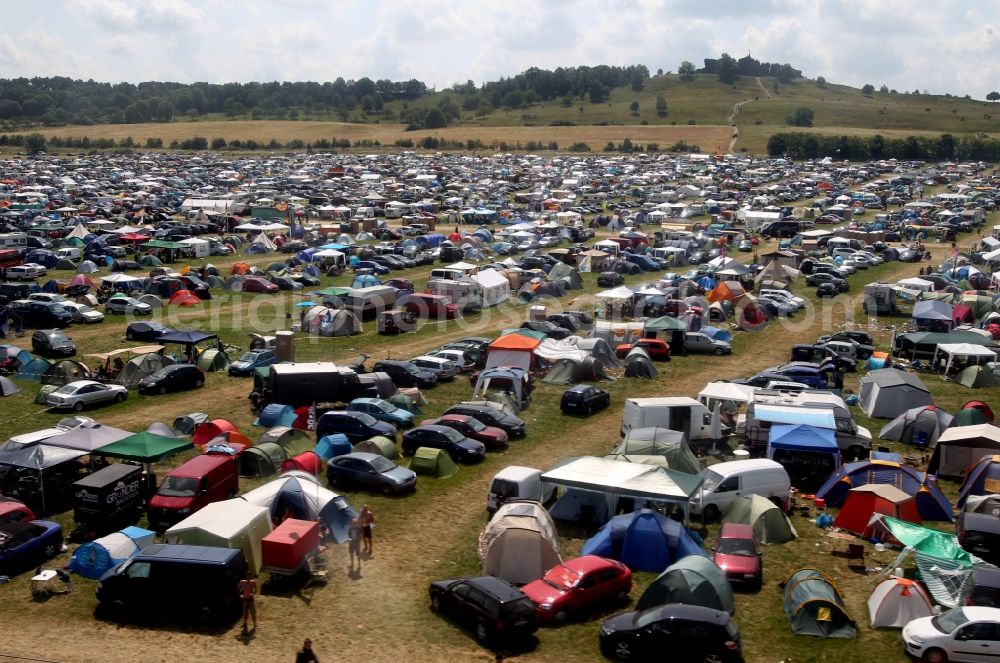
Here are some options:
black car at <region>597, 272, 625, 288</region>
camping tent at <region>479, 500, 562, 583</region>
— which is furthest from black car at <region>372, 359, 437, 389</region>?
black car at <region>597, 272, 625, 288</region>

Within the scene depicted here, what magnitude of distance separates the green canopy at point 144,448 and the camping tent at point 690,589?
941 cm

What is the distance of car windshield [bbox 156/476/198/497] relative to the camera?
1500 centimetres

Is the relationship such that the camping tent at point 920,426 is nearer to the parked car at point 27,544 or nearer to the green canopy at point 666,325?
the green canopy at point 666,325

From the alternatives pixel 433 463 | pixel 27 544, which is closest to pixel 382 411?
pixel 433 463

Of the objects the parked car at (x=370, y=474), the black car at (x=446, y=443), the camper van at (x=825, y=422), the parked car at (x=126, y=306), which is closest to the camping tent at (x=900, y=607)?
the camper van at (x=825, y=422)

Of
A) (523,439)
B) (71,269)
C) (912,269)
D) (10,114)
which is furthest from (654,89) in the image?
(523,439)

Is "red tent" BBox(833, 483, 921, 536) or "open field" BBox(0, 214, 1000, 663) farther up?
"red tent" BBox(833, 483, 921, 536)

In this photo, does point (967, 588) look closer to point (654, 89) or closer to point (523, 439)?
point (523, 439)

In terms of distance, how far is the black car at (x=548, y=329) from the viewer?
1140 inches

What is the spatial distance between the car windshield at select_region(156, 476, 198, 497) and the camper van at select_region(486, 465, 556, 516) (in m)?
5.27

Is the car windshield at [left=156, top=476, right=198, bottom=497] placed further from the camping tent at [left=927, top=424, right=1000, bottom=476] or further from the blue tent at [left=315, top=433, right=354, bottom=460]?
the camping tent at [left=927, top=424, right=1000, bottom=476]

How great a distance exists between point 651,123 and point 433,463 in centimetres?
14634

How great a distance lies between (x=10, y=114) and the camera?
169 m

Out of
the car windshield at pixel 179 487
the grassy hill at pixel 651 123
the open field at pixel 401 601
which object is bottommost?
the open field at pixel 401 601
